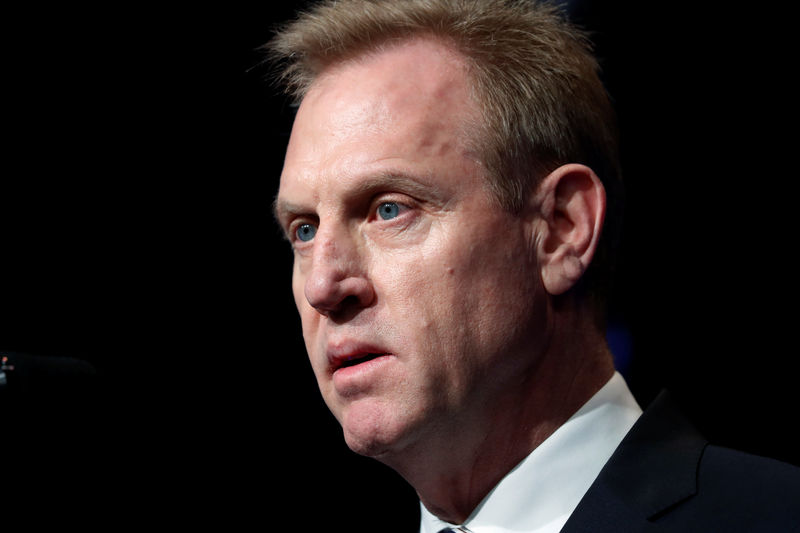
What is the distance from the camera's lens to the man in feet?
5.74

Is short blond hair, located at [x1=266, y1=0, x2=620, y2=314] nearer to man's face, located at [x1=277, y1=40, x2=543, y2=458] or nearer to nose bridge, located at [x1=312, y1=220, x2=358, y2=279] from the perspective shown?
man's face, located at [x1=277, y1=40, x2=543, y2=458]

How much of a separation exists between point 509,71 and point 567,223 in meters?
0.39

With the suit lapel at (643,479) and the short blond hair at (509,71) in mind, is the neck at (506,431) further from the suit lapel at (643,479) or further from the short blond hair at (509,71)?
the short blond hair at (509,71)

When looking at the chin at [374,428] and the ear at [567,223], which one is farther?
the ear at [567,223]

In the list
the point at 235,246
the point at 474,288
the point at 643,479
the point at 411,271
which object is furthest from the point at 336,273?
the point at 235,246

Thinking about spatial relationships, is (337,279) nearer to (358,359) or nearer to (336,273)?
(336,273)

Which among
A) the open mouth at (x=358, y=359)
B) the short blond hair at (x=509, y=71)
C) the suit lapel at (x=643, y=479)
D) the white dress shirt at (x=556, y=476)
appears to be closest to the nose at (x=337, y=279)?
the open mouth at (x=358, y=359)

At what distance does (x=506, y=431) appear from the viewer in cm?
187

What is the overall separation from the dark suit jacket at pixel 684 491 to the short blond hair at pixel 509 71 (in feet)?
2.04

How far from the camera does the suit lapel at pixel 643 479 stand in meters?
1.69

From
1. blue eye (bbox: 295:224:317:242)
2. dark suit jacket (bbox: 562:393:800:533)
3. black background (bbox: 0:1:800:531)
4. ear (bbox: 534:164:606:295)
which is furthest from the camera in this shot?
black background (bbox: 0:1:800:531)

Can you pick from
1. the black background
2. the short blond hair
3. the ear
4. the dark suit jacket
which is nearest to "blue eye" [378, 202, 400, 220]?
the short blond hair

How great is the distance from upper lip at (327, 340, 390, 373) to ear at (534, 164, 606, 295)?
0.43 meters

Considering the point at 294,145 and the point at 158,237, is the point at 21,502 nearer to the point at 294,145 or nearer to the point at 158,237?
the point at 158,237
